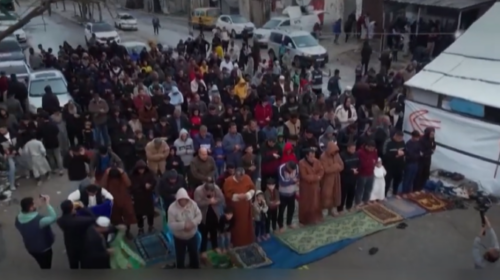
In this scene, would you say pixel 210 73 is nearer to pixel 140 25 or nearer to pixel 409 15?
pixel 409 15

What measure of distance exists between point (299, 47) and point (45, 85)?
10815mm

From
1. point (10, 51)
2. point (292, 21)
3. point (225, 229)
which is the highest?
point (292, 21)

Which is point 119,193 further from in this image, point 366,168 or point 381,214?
point 381,214

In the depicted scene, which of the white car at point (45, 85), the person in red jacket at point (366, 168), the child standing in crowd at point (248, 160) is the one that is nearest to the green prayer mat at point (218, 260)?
the child standing in crowd at point (248, 160)

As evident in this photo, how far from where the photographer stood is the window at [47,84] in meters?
14.4

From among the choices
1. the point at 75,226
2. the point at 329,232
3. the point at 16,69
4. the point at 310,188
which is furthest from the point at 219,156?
the point at 16,69

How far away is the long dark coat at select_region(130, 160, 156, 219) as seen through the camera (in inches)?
312

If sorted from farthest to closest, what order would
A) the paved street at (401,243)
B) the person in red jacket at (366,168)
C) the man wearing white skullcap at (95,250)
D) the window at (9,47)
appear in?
the window at (9,47), the person in red jacket at (366,168), the paved street at (401,243), the man wearing white skullcap at (95,250)

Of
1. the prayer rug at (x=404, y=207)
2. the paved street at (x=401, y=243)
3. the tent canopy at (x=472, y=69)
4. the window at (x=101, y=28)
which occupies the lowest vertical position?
the paved street at (x=401, y=243)

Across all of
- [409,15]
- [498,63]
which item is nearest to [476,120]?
[498,63]

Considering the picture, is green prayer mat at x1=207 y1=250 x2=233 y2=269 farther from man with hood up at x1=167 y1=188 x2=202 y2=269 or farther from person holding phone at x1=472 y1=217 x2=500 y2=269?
person holding phone at x1=472 y1=217 x2=500 y2=269

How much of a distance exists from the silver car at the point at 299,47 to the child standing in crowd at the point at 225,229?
13.6m

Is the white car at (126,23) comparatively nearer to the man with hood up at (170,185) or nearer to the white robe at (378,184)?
the white robe at (378,184)

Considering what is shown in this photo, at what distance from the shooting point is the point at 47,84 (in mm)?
14555
